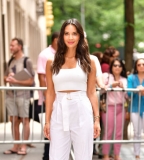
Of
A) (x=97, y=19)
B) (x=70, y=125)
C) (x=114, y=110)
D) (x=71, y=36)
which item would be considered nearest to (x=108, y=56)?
(x=114, y=110)

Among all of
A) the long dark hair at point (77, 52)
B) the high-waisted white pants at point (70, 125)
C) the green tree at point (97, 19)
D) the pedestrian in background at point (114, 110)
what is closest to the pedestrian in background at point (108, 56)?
the pedestrian in background at point (114, 110)

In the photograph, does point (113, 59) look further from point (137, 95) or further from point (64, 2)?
point (64, 2)

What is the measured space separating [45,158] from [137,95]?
5.81ft

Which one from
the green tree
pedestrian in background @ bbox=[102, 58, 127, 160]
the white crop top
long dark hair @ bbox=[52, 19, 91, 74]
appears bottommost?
pedestrian in background @ bbox=[102, 58, 127, 160]

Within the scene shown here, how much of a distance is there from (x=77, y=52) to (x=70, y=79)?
0.95 ft

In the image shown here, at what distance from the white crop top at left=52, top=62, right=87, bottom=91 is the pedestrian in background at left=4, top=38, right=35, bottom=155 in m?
3.65

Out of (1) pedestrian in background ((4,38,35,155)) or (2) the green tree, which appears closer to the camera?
(1) pedestrian in background ((4,38,35,155))

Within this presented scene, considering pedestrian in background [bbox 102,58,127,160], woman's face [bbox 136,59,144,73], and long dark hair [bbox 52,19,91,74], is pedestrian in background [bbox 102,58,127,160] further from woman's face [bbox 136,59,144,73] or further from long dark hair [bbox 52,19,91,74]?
long dark hair [bbox 52,19,91,74]

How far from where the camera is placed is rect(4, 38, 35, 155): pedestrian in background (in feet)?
26.6

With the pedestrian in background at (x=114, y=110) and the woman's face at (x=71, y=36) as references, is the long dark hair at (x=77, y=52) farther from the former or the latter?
the pedestrian in background at (x=114, y=110)

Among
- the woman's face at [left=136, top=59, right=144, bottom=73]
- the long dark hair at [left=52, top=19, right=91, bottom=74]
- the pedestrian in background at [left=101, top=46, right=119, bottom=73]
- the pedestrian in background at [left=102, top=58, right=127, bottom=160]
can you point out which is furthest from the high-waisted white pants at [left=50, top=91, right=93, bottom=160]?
the pedestrian in background at [left=101, top=46, right=119, bottom=73]

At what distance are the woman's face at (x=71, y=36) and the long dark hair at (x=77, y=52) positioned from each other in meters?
0.03

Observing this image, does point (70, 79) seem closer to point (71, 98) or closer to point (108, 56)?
point (71, 98)

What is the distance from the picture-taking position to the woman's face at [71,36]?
14.5 feet
